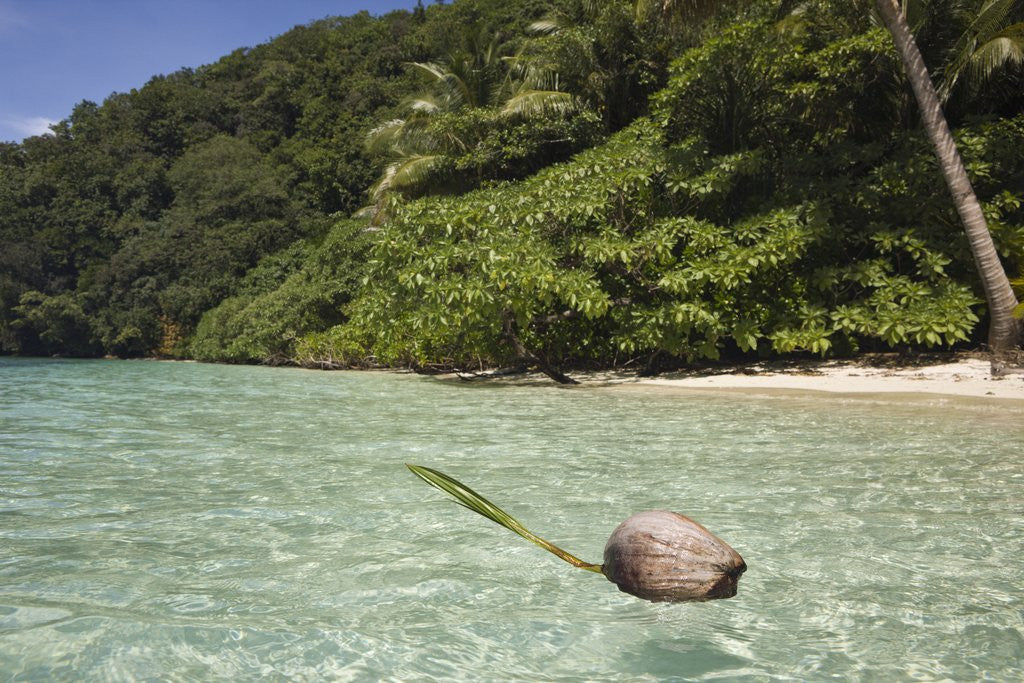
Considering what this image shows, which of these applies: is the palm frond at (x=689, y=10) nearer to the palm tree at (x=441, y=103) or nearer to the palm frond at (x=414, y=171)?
the palm tree at (x=441, y=103)

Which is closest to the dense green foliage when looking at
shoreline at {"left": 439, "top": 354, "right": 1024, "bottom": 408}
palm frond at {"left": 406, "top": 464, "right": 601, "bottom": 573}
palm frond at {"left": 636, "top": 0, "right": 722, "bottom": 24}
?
palm frond at {"left": 636, "top": 0, "right": 722, "bottom": 24}

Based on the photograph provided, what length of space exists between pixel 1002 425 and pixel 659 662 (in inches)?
224

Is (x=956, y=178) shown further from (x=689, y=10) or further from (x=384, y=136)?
(x=384, y=136)

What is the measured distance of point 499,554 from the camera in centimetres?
318

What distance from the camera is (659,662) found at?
213cm

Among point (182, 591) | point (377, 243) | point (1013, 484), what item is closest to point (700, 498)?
point (1013, 484)

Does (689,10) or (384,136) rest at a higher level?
(384,136)

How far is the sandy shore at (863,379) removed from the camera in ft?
28.3

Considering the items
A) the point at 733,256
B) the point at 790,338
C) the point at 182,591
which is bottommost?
the point at 182,591

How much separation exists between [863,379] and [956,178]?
287cm

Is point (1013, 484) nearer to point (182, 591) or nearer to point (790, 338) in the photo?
point (182, 591)

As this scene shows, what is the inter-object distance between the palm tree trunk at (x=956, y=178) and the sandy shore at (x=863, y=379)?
0.88 meters

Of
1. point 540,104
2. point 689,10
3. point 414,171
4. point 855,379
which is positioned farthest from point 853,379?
point 414,171

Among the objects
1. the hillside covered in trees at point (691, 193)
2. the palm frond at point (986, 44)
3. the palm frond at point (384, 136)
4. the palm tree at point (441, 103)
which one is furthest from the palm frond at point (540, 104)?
the palm frond at point (986, 44)
